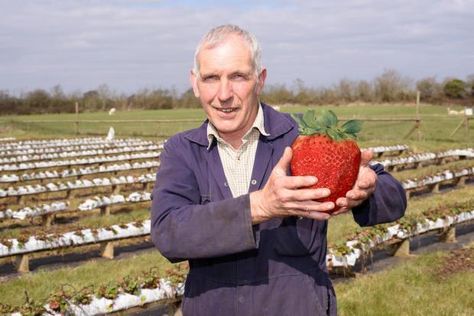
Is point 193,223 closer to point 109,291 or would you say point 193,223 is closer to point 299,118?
point 299,118

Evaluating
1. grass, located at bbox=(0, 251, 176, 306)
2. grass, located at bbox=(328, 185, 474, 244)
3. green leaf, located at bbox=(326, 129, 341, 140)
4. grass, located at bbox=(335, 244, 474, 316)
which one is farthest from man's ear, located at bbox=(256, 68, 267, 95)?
grass, located at bbox=(328, 185, 474, 244)

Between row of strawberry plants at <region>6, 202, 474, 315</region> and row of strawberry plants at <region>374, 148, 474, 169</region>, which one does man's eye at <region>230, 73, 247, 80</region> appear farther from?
row of strawberry plants at <region>374, 148, 474, 169</region>

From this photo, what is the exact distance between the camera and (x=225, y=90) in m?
2.08

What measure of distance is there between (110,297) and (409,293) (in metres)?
2.73

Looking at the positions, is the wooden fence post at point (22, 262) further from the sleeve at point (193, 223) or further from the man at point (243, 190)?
the sleeve at point (193, 223)

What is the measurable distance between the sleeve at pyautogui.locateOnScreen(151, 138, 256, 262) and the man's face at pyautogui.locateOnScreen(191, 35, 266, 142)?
0.84 feet

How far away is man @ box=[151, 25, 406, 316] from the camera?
2.06m

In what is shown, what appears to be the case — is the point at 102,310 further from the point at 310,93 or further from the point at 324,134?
the point at 310,93

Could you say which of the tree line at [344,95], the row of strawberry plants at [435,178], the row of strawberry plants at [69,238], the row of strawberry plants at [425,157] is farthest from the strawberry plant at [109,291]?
the tree line at [344,95]

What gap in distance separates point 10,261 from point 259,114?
20.4 ft

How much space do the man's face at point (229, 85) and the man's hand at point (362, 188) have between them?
0.44 metres

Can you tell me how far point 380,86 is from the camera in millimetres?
61938

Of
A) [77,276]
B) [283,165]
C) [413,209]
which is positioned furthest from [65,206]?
[283,165]

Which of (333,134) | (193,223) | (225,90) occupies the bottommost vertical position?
(193,223)
